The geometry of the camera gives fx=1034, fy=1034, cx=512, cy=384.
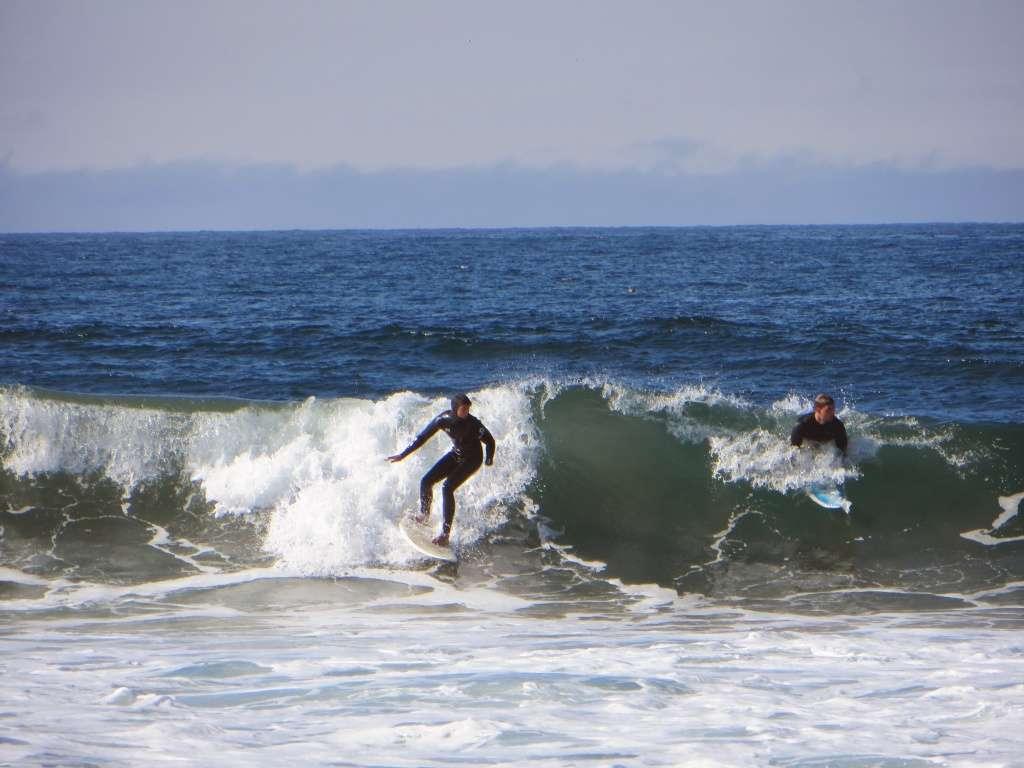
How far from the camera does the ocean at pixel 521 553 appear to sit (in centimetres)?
655

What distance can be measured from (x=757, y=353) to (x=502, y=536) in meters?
13.7

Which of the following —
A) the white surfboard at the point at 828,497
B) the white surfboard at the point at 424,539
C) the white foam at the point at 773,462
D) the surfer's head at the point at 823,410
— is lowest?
the white surfboard at the point at 424,539

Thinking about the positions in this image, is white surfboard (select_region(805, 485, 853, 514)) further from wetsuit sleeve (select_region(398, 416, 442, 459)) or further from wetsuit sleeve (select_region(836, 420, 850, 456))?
wetsuit sleeve (select_region(398, 416, 442, 459))

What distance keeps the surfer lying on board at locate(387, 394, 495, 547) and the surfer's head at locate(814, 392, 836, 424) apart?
423 centimetres

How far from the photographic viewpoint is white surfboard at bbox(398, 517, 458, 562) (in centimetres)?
1182

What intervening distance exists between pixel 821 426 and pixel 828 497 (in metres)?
1.12

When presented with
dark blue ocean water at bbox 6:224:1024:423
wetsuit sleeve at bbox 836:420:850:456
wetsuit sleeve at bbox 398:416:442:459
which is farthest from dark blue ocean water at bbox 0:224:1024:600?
wetsuit sleeve at bbox 398:416:442:459

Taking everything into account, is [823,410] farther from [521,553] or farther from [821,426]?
[521,553]

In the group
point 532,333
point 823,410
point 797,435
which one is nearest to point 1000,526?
point 823,410

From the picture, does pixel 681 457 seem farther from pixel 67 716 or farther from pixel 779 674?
pixel 67 716

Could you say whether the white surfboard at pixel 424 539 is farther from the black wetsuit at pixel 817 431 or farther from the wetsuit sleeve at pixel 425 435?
the black wetsuit at pixel 817 431

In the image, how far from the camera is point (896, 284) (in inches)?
1674

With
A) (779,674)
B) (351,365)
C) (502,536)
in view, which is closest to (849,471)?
(502,536)

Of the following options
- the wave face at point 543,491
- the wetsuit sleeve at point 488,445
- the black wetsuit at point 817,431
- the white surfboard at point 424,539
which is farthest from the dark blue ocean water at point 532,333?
the wetsuit sleeve at point 488,445
